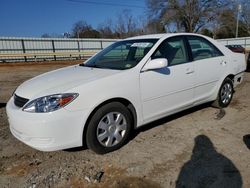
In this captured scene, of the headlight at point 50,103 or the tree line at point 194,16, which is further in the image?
the tree line at point 194,16

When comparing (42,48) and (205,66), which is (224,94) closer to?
(205,66)

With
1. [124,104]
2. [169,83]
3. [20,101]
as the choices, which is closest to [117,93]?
[124,104]

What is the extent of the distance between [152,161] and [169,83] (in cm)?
128

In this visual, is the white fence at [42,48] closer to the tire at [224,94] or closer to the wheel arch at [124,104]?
the tire at [224,94]

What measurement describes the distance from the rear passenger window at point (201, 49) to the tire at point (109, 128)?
181 centimetres

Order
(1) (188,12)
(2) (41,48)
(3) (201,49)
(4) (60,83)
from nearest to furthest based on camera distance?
1. (4) (60,83)
2. (3) (201,49)
3. (2) (41,48)
4. (1) (188,12)

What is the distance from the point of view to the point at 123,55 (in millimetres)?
4254

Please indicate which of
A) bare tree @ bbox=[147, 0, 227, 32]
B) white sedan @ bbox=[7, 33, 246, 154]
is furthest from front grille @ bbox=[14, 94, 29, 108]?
bare tree @ bbox=[147, 0, 227, 32]

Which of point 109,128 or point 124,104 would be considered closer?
point 109,128

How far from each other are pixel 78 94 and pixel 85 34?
2218 inches

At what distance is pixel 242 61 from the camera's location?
18.4 ft

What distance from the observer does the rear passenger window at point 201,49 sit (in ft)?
14.7

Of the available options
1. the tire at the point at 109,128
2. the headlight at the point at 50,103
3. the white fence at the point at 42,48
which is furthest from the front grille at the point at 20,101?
the white fence at the point at 42,48

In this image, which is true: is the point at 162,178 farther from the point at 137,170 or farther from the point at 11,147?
the point at 11,147
